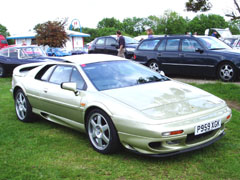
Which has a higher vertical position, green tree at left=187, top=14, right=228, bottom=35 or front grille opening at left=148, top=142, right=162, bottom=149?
green tree at left=187, top=14, right=228, bottom=35

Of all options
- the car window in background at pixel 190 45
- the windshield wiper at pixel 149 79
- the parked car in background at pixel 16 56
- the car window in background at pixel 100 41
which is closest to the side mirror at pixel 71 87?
the windshield wiper at pixel 149 79

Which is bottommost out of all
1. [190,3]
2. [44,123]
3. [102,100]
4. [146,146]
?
[44,123]

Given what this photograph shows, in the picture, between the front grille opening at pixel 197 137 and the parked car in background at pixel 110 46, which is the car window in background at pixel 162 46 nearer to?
the parked car in background at pixel 110 46

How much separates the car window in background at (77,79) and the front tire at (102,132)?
21.9 inches

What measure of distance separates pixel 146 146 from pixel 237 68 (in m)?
6.40

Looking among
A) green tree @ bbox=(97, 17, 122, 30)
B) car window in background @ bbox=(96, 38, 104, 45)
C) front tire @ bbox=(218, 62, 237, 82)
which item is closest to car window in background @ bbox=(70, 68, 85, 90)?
front tire @ bbox=(218, 62, 237, 82)

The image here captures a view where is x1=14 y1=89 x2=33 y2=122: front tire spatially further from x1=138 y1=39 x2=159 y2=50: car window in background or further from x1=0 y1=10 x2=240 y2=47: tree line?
x1=0 y1=10 x2=240 y2=47: tree line

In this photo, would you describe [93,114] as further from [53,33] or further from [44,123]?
[53,33]

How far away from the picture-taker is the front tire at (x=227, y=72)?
896 centimetres

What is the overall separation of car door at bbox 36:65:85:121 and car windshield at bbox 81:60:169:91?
0.22 meters

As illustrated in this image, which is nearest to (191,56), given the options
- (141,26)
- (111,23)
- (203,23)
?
(203,23)

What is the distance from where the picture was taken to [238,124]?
16.5 feet

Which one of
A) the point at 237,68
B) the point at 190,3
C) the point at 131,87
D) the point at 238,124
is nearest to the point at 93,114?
the point at 131,87

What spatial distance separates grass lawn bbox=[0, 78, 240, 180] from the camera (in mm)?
3359
